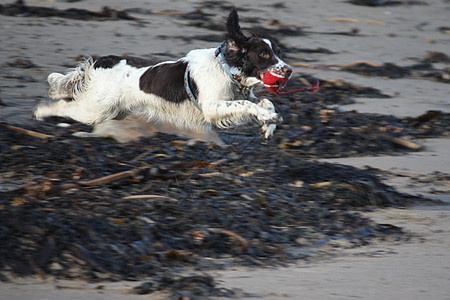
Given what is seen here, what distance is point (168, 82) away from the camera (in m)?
5.20

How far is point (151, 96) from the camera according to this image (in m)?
5.28

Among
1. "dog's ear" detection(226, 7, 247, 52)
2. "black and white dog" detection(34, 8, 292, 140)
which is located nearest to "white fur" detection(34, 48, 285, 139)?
"black and white dog" detection(34, 8, 292, 140)

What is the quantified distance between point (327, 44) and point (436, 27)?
3069 mm

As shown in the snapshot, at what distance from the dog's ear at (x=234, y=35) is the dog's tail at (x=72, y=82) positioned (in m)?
1.43

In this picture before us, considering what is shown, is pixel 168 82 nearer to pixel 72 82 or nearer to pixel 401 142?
pixel 72 82

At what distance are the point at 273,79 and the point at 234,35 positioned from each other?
17.8 inches

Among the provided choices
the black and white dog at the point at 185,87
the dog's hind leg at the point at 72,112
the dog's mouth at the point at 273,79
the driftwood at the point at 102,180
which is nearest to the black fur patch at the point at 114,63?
the black and white dog at the point at 185,87

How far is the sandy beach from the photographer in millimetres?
2713

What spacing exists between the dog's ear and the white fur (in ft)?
0.70

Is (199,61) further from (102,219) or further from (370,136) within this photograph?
(102,219)

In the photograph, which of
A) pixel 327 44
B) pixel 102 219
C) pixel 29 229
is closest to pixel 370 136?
pixel 102 219

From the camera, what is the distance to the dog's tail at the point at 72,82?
18.5 feet

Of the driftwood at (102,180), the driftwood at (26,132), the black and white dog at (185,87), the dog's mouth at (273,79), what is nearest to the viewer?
the driftwood at (102,180)

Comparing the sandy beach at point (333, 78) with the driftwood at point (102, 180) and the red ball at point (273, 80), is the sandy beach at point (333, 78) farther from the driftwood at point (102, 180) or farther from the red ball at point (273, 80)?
the driftwood at point (102, 180)
